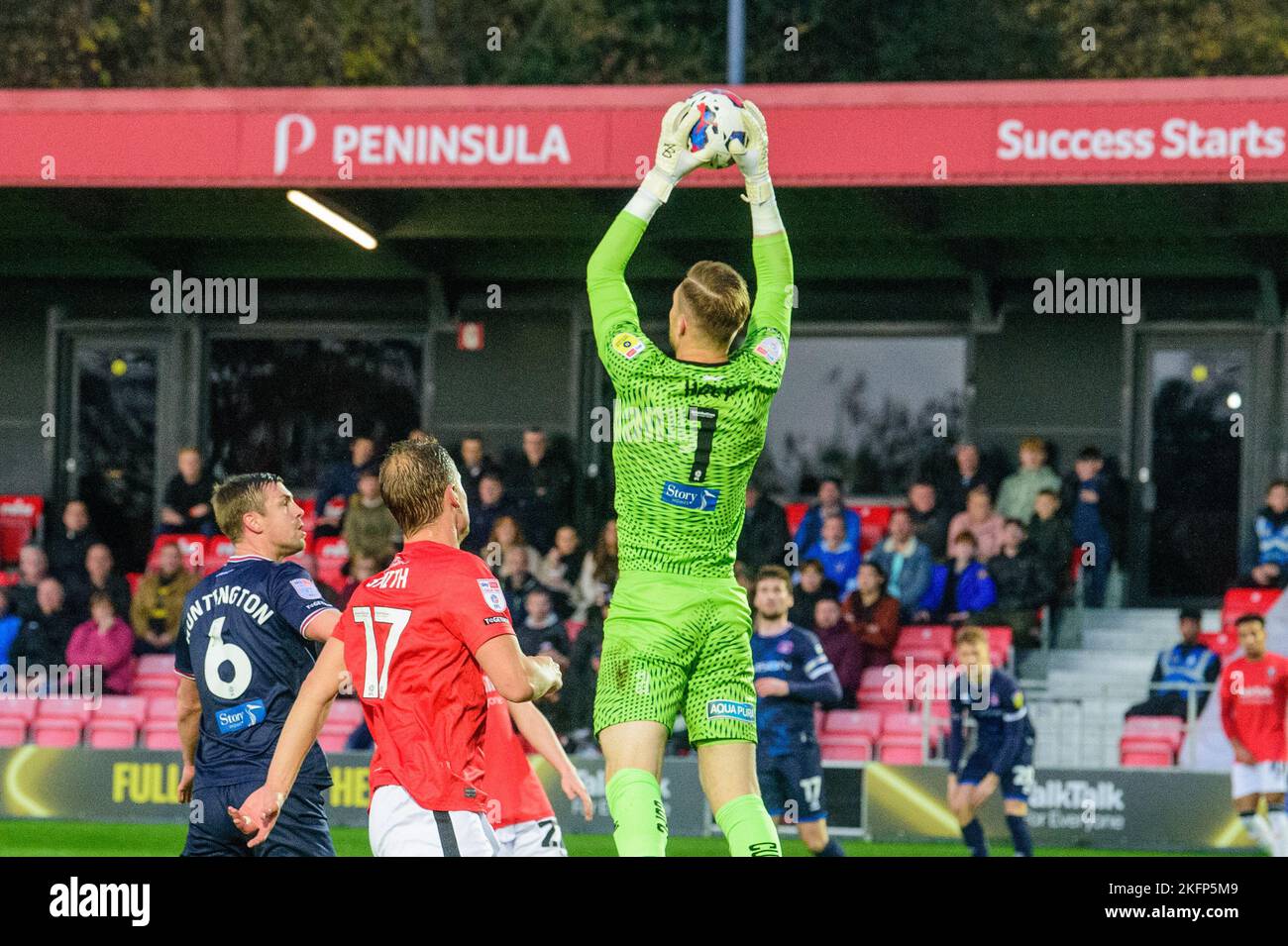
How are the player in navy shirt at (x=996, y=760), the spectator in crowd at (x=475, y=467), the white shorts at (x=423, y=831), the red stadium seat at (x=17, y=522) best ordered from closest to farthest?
the white shorts at (x=423, y=831) → the player in navy shirt at (x=996, y=760) → the spectator in crowd at (x=475, y=467) → the red stadium seat at (x=17, y=522)

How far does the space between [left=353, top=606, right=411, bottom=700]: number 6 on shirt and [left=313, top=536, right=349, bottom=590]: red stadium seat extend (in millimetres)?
9853

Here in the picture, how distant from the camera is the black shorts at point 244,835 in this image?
5.79m

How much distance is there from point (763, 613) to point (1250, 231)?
6.50 metres

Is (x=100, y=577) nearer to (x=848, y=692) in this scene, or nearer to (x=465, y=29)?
(x=848, y=692)

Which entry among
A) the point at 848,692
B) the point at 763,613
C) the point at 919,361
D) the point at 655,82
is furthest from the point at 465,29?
the point at 763,613

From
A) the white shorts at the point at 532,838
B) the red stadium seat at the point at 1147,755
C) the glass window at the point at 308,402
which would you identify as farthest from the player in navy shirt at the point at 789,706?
the glass window at the point at 308,402

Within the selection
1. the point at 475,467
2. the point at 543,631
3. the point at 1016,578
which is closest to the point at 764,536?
the point at 1016,578

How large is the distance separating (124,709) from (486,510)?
3122mm

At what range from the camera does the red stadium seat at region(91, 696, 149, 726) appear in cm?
1437

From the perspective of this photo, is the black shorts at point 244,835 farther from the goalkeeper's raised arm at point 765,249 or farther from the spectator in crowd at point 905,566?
the spectator in crowd at point 905,566

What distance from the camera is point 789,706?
409 inches

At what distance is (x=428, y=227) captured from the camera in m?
15.8

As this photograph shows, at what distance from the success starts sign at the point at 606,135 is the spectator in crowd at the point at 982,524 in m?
2.60

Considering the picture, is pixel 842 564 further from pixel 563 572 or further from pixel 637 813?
pixel 637 813
